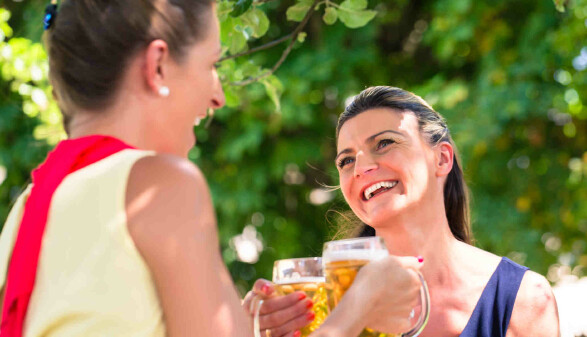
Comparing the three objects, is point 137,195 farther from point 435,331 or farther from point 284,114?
point 284,114

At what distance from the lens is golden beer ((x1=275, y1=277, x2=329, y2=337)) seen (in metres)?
1.83

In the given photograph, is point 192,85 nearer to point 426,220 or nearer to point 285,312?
point 285,312

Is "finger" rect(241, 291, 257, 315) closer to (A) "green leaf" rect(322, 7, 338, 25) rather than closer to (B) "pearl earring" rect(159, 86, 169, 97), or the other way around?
(B) "pearl earring" rect(159, 86, 169, 97)

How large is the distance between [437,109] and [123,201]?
6.13 m

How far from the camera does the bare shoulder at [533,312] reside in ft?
8.29

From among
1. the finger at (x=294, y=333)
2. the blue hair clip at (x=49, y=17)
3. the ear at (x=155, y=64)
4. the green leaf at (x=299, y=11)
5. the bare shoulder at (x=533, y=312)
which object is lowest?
the bare shoulder at (x=533, y=312)

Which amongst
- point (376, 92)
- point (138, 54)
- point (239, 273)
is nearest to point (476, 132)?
point (239, 273)

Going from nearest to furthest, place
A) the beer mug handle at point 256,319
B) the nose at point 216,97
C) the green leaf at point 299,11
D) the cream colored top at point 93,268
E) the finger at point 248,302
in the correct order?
the cream colored top at point 93,268, the nose at point 216,97, the beer mug handle at point 256,319, the finger at point 248,302, the green leaf at point 299,11

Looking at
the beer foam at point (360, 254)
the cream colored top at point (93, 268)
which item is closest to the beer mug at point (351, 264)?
the beer foam at point (360, 254)

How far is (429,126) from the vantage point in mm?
2826

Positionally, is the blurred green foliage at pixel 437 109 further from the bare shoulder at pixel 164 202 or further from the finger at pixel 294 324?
the bare shoulder at pixel 164 202

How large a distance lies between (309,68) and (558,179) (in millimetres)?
2822

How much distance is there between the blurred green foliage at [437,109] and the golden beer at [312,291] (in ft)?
16.0

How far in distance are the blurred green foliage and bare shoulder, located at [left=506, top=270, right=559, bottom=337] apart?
4148 millimetres
